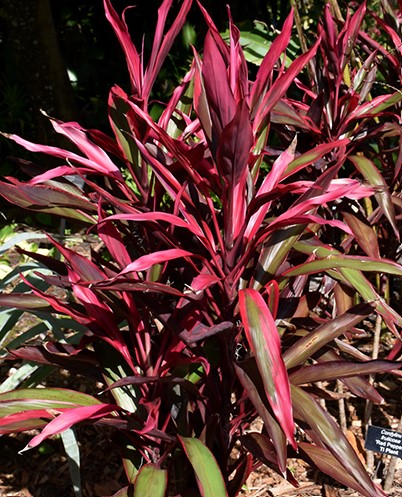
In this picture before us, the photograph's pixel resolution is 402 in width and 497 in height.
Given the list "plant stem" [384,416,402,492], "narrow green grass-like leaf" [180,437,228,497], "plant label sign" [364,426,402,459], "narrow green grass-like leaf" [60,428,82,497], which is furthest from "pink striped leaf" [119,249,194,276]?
"plant stem" [384,416,402,492]

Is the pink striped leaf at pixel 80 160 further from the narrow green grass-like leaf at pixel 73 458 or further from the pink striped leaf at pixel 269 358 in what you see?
the narrow green grass-like leaf at pixel 73 458

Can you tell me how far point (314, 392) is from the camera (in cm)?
156

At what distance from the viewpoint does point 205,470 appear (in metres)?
1.32

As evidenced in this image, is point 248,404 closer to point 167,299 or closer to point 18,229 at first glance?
point 167,299

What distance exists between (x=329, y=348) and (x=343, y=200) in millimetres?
508

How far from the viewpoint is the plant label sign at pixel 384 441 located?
5.88 ft

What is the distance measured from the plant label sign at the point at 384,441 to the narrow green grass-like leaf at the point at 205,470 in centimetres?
62

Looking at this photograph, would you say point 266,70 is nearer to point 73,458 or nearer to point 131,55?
point 131,55

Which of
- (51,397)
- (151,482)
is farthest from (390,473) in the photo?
(51,397)

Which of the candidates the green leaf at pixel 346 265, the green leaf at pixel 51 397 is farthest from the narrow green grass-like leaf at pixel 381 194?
the green leaf at pixel 51 397

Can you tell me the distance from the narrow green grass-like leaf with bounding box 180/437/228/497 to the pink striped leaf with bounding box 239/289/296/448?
22cm

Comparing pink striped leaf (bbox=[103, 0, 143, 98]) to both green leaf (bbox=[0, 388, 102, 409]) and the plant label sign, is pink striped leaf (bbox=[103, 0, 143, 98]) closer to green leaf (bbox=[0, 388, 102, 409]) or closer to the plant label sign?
green leaf (bbox=[0, 388, 102, 409])

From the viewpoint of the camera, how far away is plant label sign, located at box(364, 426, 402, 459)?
1.79 metres

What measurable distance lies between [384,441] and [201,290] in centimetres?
84
